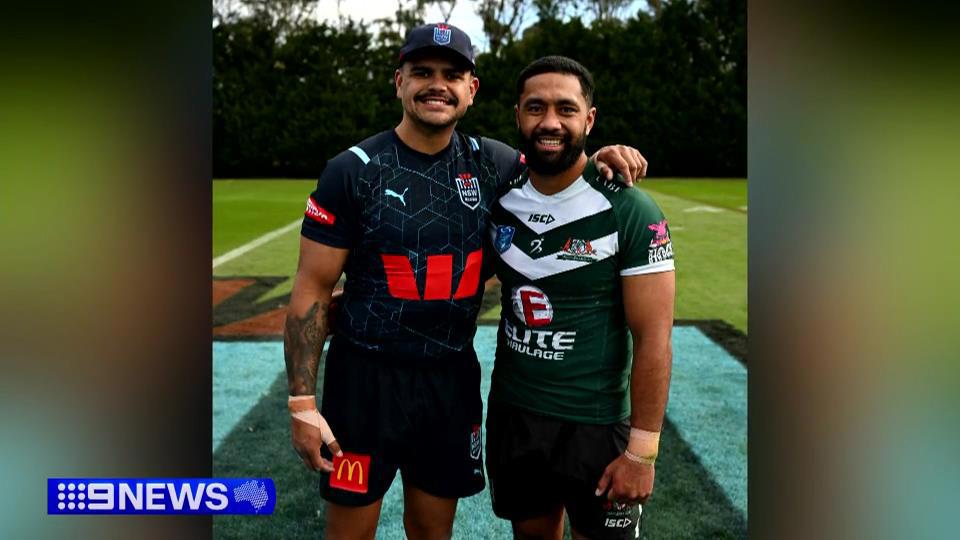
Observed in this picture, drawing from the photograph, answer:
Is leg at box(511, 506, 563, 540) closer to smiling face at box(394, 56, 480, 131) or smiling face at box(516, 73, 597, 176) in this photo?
smiling face at box(516, 73, 597, 176)

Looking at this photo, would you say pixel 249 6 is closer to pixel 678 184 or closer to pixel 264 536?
pixel 678 184

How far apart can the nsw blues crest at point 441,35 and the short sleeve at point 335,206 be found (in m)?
0.43

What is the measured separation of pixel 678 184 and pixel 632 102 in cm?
276

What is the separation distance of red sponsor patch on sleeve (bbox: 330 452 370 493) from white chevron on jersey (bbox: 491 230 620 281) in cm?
76

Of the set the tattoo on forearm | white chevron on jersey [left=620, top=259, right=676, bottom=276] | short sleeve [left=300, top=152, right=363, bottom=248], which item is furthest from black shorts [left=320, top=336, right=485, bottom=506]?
white chevron on jersey [left=620, top=259, right=676, bottom=276]

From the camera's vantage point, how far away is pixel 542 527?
2.77 meters

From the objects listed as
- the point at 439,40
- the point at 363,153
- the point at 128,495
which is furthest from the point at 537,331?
the point at 128,495

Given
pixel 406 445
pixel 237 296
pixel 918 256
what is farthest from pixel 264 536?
pixel 237 296

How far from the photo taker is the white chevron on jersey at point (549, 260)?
8.26ft

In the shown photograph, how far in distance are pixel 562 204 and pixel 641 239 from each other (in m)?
0.25

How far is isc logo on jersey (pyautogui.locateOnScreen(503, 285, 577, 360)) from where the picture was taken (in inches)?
102

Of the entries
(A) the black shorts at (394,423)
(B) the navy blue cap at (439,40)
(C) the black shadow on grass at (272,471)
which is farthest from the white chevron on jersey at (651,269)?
(C) the black shadow on grass at (272,471)

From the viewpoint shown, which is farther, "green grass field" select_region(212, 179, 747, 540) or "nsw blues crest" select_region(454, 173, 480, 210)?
"green grass field" select_region(212, 179, 747, 540)

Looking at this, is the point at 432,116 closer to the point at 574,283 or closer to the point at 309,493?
the point at 574,283
